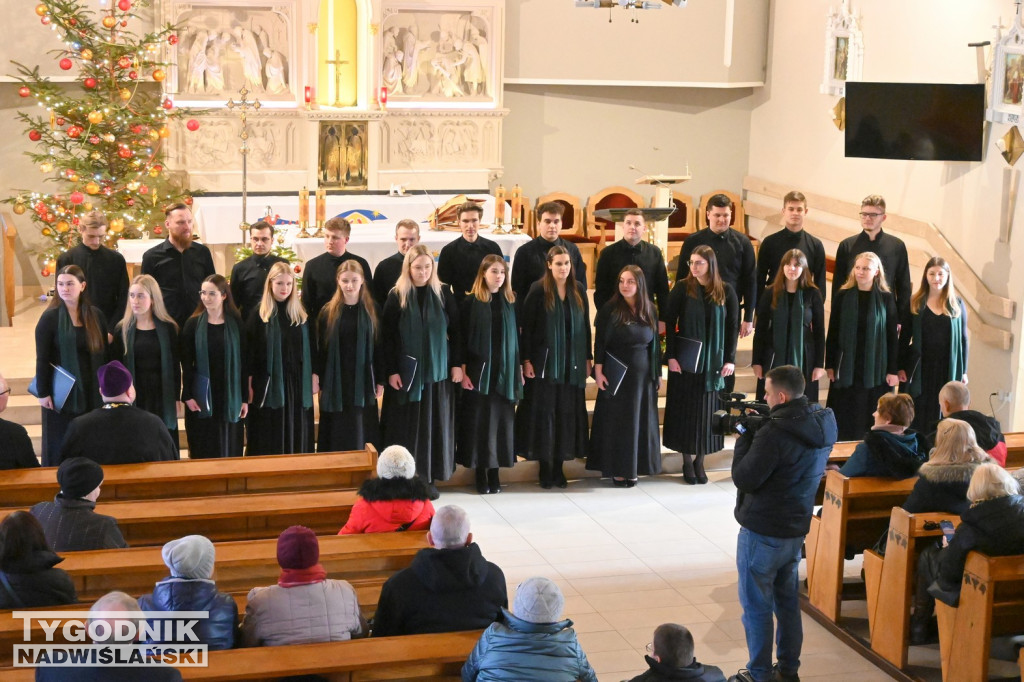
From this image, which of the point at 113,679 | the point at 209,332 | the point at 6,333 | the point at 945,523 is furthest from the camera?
the point at 6,333

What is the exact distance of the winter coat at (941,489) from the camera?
5.88m

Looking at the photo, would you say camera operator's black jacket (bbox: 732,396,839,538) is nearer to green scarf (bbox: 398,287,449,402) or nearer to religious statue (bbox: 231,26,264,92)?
green scarf (bbox: 398,287,449,402)

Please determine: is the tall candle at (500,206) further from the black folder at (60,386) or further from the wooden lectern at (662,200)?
the black folder at (60,386)

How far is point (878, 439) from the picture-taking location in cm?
639

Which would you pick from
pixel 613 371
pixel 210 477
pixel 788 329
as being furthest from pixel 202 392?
pixel 788 329

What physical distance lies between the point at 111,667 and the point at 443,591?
4.27 ft

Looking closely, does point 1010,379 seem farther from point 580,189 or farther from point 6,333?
point 6,333

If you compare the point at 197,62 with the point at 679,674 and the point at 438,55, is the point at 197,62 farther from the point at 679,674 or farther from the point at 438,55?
the point at 679,674

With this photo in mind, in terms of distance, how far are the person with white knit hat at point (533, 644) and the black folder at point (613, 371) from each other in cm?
419

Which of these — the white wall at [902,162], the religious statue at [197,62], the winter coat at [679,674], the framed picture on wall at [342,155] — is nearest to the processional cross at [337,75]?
the framed picture on wall at [342,155]

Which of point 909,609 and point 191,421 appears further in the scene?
point 191,421

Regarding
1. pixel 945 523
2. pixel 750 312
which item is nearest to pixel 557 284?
pixel 750 312

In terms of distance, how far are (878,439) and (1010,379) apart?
159 inches

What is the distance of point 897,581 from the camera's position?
6.05 meters
